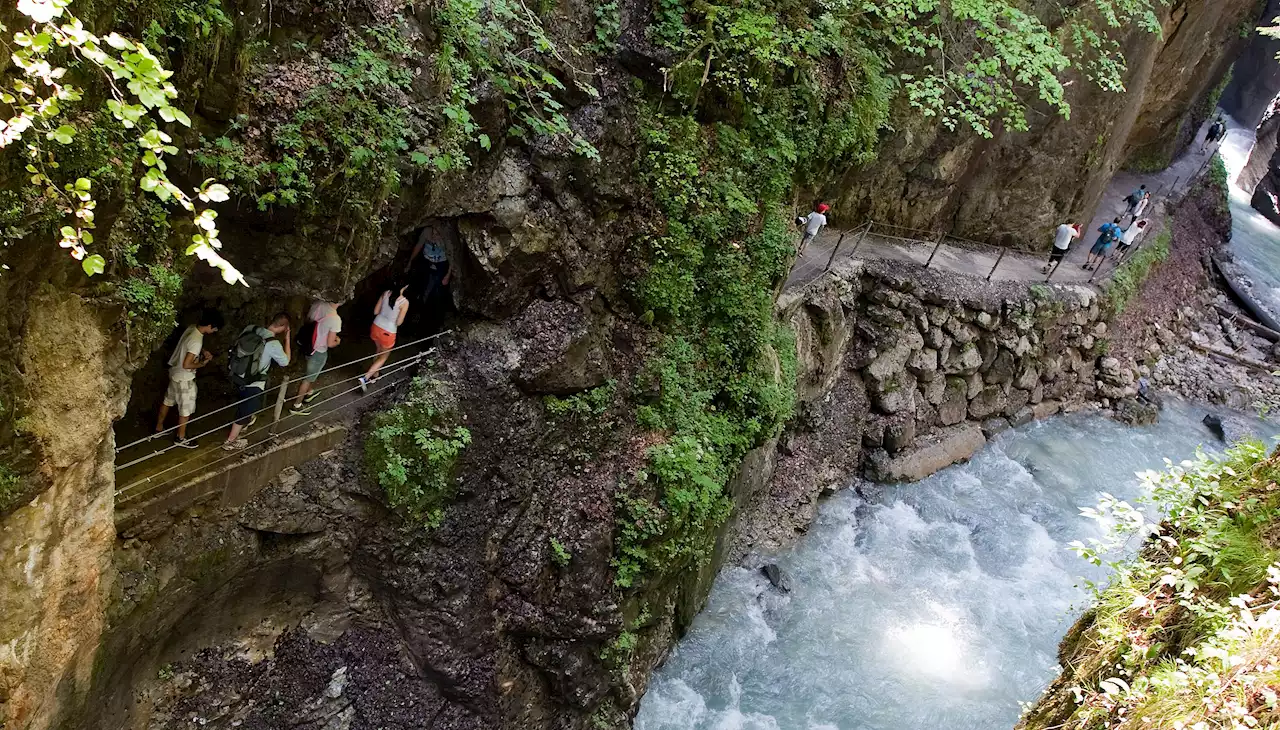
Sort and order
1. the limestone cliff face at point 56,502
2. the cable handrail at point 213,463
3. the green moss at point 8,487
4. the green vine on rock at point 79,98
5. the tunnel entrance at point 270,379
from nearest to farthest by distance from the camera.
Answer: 1. the green vine on rock at point 79,98
2. the green moss at point 8,487
3. the limestone cliff face at point 56,502
4. the cable handrail at point 213,463
5. the tunnel entrance at point 270,379

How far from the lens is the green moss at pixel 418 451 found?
7.64 meters

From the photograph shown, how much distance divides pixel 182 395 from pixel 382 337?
6.50 ft

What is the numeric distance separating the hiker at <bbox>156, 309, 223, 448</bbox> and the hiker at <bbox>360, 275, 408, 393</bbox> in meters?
1.54

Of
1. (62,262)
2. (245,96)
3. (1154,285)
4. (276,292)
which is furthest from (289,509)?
(1154,285)

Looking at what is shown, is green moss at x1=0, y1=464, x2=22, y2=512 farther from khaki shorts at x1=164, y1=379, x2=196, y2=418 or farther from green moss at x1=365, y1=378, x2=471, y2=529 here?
green moss at x1=365, y1=378, x2=471, y2=529

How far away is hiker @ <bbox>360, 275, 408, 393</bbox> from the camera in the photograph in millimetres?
7711

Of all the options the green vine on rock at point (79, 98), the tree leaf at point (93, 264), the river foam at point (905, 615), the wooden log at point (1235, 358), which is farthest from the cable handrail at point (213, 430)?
the wooden log at point (1235, 358)

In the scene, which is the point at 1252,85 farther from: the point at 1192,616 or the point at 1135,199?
the point at 1192,616

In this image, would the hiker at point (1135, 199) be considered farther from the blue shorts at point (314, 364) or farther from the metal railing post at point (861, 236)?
the blue shorts at point (314, 364)

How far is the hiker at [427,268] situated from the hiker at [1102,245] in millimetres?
16148

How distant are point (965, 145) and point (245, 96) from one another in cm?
1368

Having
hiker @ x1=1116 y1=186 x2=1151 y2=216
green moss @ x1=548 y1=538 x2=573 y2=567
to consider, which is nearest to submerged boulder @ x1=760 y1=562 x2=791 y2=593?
green moss @ x1=548 y1=538 x2=573 y2=567

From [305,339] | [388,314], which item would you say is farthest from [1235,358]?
[305,339]

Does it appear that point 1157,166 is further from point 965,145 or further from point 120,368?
point 120,368
